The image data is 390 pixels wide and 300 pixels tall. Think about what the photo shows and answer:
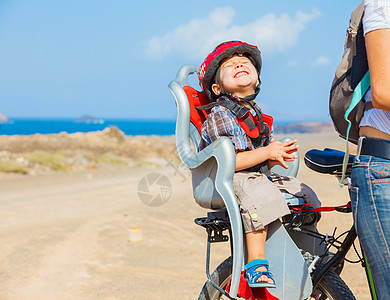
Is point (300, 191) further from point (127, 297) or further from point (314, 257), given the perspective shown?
point (127, 297)

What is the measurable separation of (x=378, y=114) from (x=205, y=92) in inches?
55.7

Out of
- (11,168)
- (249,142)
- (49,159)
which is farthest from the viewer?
(49,159)

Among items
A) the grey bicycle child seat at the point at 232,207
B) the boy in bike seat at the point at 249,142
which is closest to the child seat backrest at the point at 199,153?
the grey bicycle child seat at the point at 232,207

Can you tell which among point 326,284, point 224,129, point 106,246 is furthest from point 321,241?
point 106,246

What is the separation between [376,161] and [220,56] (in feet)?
4.29

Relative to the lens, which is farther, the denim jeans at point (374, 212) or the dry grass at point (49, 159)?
the dry grass at point (49, 159)

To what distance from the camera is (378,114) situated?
79.9 inches

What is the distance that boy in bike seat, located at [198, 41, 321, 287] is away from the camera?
2764 millimetres

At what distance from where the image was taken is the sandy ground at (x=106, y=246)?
5934mm

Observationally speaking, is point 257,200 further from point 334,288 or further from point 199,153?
point 334,288

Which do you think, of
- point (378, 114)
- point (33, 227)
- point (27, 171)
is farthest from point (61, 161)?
point (378, 114)

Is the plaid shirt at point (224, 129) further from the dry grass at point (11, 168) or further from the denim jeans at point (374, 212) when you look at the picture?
the dry grass at point (11, 168)

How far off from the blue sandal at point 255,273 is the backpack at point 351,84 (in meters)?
0.88

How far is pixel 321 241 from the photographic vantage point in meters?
2.89
